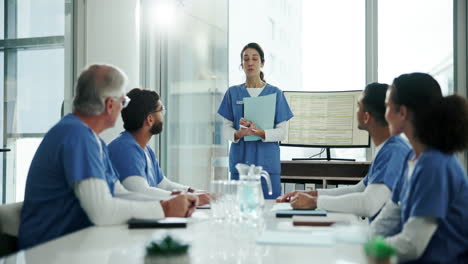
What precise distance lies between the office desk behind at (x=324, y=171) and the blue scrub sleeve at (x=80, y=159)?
Result: 257cm

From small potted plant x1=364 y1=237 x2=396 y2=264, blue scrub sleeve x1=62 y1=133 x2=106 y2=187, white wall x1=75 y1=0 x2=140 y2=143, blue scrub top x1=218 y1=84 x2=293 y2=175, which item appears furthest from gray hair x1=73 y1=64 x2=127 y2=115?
white wall x1=75 y1=0 x2=140 y2=143

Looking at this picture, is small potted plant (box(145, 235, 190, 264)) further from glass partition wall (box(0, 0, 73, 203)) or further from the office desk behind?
the office desk behind

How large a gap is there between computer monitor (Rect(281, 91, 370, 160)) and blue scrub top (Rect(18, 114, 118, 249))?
2.74 meters

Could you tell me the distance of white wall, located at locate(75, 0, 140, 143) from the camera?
3859 mm

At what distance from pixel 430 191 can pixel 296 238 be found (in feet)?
1.19

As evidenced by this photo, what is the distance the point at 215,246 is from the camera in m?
1.32

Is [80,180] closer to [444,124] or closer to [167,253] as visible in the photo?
[167,253]

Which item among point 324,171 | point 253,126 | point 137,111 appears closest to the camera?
point 137,111

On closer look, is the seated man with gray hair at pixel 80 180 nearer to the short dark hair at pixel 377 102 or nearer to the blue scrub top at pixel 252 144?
the short dark hair at pixel 377 102

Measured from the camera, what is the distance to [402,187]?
5.33 feet

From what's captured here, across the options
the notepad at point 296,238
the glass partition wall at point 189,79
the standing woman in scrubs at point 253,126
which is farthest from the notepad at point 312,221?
the glass partition wall at point 189,79

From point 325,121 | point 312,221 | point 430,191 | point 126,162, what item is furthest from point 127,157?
point 325,121

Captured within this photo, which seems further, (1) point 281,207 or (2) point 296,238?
(1) point 281,207

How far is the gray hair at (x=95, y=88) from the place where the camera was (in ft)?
5.96
